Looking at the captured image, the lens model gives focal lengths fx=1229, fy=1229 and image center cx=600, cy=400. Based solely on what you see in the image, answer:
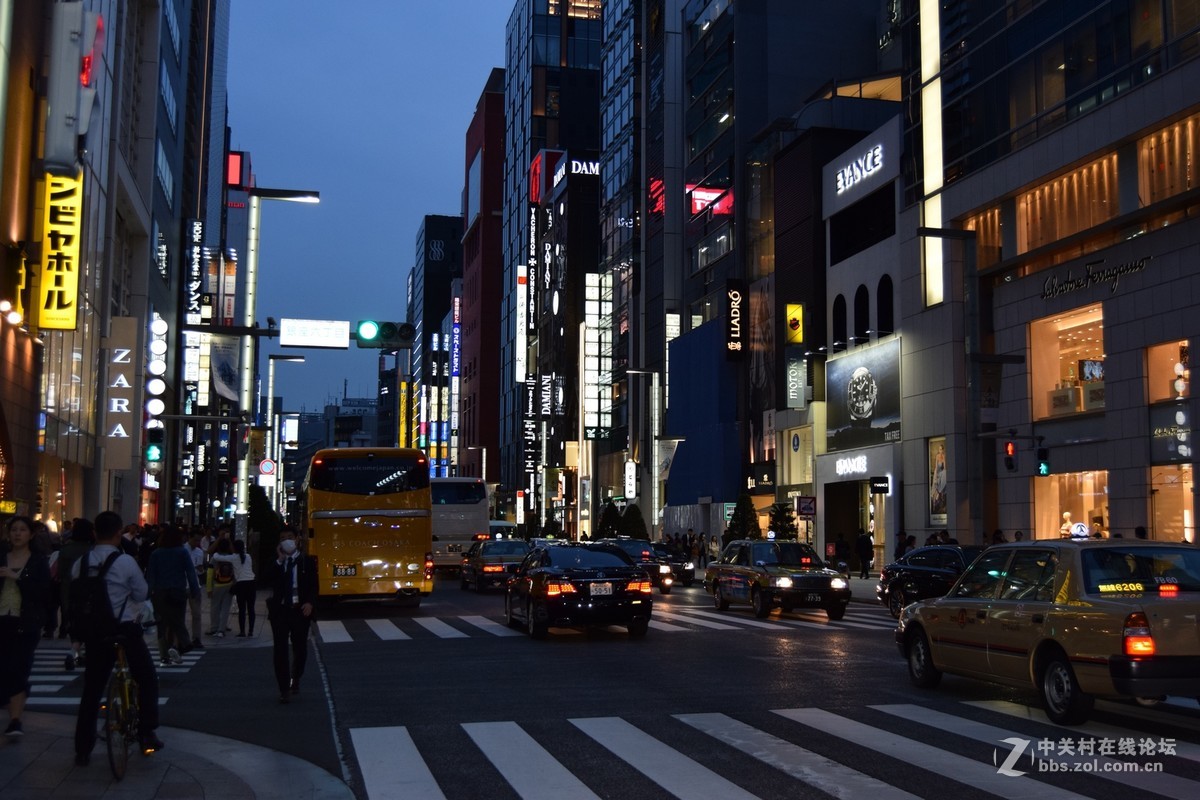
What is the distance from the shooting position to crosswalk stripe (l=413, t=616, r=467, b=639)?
839 inches

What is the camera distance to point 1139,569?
35.0 ft

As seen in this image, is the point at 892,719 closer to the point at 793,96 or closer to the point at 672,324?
the point at 793,96

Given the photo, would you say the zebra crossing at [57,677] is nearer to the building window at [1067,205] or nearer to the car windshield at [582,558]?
the car windshield at [582,558]

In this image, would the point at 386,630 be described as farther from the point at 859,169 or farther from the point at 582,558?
the point at 859,169

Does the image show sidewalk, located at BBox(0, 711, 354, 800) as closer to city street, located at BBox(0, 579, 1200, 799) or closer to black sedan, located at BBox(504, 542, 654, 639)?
city street, located at BBox(0, 579, 1200, 799)

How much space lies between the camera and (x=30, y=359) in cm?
2820

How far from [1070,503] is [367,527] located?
20341 millimetres

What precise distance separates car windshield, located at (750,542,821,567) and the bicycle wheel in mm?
17953

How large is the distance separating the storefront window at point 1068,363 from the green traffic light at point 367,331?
818 inches

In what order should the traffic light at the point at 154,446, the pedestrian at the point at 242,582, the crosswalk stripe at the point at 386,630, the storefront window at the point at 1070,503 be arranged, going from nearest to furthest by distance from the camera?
the pedestrian at the point at 242,582 < the crosswalk stripe at the point at 386,630 < the storefront window at the point at 1070,503 < the traffic light at the point at 154,446

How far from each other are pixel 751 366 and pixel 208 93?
4822cm

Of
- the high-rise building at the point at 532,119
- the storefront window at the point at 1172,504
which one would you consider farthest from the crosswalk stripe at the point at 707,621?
the high-rise building at the point at 532,119

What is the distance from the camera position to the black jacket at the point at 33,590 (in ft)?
33.6

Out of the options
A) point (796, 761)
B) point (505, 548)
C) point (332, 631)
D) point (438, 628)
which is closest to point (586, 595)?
point (438, 628)
